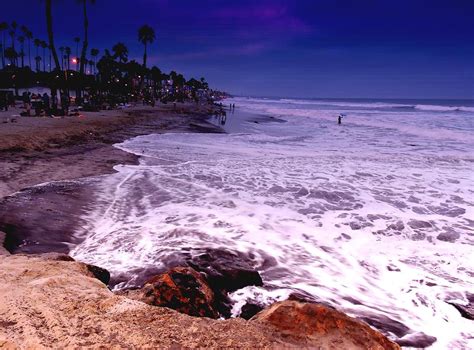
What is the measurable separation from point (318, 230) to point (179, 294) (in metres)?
5.25

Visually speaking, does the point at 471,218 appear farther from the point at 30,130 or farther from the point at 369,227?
the point at 30,130

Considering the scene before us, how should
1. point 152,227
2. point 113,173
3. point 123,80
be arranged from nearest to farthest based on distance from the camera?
point 152,227 < point 113,173 < point 123,80

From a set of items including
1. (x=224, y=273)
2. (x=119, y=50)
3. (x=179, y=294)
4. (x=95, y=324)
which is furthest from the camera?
(x=119, y=50)

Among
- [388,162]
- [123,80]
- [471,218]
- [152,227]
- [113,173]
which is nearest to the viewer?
[152,227]

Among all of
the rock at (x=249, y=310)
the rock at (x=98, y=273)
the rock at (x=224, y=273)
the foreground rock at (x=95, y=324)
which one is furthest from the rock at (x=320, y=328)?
the rock at (x=98, y=273)

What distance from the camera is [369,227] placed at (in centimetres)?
850

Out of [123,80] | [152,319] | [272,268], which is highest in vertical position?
[123,80]

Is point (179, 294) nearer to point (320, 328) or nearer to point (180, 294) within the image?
point (180, 294)

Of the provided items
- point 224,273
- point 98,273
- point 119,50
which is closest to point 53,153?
point 98,273

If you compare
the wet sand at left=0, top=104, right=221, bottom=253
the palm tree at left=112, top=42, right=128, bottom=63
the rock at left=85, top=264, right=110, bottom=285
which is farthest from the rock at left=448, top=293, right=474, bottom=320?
the palm tree at left=112, top=42, right=128, bottom=63

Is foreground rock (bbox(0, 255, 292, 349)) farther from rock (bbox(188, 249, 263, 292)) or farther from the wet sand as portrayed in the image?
the wet sand

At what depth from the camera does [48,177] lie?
11.1 metres

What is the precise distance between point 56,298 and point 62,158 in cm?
1260

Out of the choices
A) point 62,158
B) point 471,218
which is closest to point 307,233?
point 471,218
